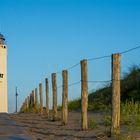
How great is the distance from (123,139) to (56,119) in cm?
953

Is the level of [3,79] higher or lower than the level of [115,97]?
higher

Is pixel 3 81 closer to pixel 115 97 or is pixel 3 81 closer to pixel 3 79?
pixel 3 79

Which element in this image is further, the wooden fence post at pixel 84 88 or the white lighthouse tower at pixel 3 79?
the white lighthouse tower at pixel 3 79

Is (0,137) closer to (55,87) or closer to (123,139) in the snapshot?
(123,139)

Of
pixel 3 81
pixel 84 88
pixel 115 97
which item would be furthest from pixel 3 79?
pixel 115 97

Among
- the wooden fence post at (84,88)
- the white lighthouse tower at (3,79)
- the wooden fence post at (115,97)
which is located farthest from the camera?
the white lighthouse tower at (3,79)

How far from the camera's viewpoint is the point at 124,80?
87.5 ft

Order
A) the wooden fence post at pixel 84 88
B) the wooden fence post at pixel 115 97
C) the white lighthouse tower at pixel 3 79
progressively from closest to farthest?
the wooden fence post at pixel 115 97 → the wooden fence post at pixel 84 88 → the white lighthouse tower at pixel 3 79

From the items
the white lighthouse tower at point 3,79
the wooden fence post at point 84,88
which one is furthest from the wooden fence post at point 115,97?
the white lighthouse tower at point 3,79

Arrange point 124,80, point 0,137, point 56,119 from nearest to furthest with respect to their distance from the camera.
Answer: point 0,137, point 56,119, point 124,80

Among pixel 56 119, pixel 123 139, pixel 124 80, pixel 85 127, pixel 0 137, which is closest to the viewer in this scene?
pixel 123 139

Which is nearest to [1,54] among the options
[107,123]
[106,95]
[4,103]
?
[4,103]

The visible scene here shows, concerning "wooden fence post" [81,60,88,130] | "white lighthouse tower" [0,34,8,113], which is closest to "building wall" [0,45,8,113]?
"white lighthouse tower" [0,34,8,113]

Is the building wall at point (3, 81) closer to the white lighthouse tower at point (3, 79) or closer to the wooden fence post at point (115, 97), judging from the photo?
the white lighthouse tower at point (3, 79)
